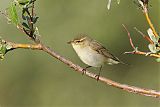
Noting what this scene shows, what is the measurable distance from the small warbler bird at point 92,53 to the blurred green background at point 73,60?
5.73m

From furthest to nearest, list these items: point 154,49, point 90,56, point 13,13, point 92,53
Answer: point 92,53
point 90,56
point 13,13
point 154,49

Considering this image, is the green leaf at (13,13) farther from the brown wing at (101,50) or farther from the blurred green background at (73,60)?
the blurred green background at (73,60)

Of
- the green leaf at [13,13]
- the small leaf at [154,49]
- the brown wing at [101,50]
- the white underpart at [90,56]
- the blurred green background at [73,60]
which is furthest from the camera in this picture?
the blurred green background at [73,60]

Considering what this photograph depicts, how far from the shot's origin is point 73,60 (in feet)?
37.3

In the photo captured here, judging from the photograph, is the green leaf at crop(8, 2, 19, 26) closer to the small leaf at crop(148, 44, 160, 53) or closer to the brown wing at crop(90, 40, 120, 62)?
the small leaf at crop(148, 44, 160, 53)

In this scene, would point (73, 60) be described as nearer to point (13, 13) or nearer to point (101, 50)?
point (101, 50)

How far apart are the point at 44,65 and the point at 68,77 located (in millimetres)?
784

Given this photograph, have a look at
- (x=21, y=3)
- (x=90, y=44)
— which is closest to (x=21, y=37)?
(x=90, y=44)

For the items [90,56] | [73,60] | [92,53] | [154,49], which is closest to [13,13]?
[154,49]

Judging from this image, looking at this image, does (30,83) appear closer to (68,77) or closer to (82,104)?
(68,77)

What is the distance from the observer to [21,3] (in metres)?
2.37

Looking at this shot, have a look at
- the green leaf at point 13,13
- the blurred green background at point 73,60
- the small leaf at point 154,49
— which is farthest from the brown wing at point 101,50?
the blurred green background at point 73,60

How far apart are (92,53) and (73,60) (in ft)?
20.6

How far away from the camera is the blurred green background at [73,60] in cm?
1134
